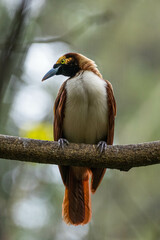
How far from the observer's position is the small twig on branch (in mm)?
2996

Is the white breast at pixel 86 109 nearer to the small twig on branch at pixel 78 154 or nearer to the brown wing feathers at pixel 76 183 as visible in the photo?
the brown wing feathers at pixel 76 183

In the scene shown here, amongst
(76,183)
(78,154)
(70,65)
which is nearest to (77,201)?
(76,183)

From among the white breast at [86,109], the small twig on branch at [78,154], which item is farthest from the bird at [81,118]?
the small twig on branch at [78,154]

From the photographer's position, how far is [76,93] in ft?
12.4

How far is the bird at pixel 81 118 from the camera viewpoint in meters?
3.79

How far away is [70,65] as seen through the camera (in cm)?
424

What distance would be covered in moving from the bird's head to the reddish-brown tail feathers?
1133 mm

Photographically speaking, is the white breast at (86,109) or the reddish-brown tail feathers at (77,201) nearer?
the white breast at (86,109)

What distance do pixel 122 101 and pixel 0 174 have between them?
3100 millimetres

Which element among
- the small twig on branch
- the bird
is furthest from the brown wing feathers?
the small twig on branch

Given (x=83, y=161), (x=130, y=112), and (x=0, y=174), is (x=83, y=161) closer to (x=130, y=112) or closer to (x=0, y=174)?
(x=0, y=174)

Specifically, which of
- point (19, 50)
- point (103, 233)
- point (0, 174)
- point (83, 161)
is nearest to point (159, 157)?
point (83, 161)

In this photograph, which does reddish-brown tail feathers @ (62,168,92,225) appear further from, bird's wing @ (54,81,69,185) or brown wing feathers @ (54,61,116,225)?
bird's wing @ (54,81,69,185)

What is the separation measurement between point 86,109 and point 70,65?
2.34 feet
